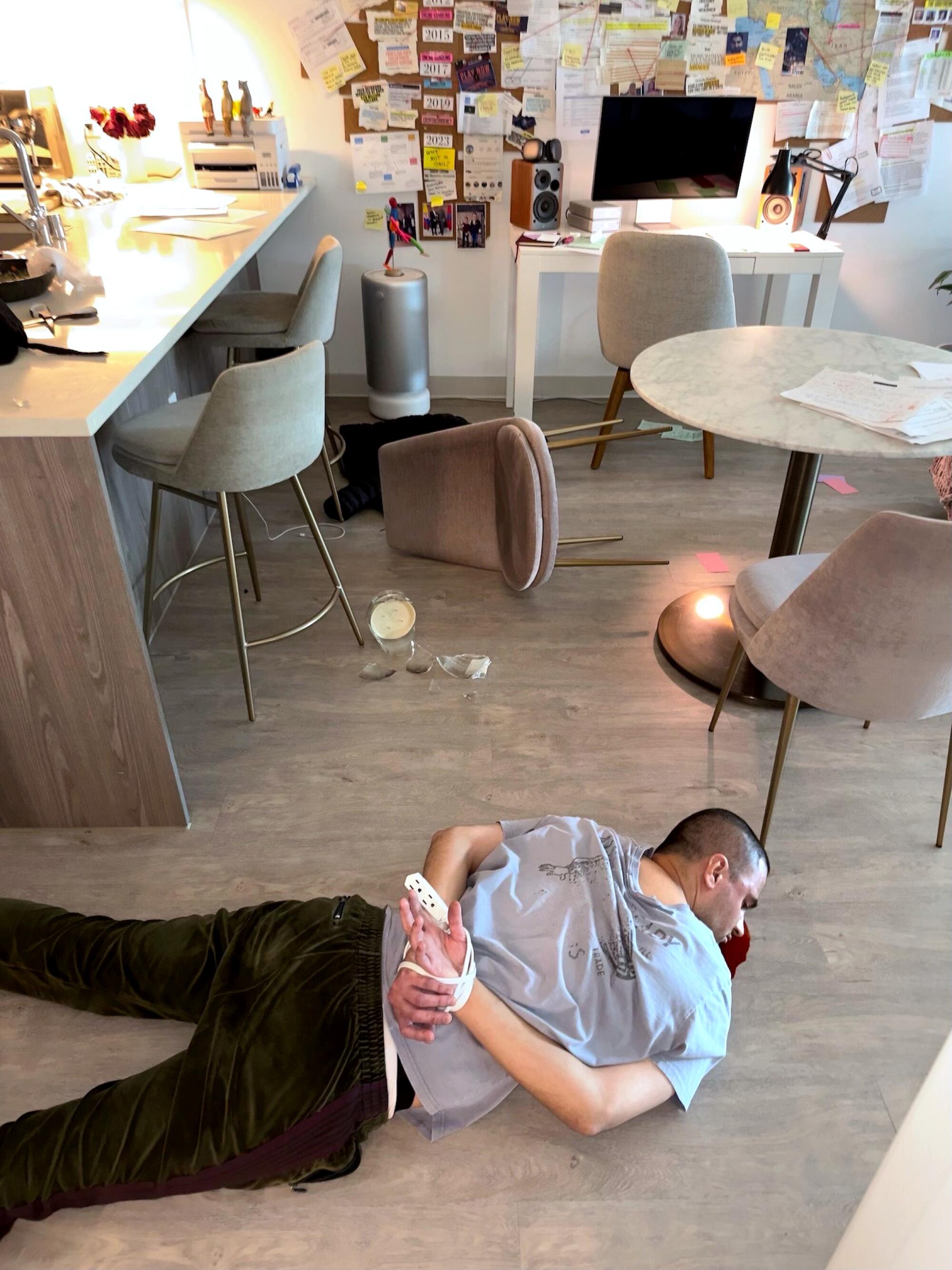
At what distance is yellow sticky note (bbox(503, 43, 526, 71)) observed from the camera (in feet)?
10.9

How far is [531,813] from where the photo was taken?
1.90 metres

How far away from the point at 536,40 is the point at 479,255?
78 centimetres

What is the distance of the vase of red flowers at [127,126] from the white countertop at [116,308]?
222 mm

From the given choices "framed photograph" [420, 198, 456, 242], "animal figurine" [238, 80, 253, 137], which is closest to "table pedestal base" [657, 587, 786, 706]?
"framed photograph" [420, 198, 456, 242]

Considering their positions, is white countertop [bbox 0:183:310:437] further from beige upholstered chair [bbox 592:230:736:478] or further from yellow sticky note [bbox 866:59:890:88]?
yellow sticky note [bbox 866:59:890:88]

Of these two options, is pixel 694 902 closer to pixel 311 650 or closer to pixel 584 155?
pixel 311 650

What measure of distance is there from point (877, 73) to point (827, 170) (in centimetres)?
47

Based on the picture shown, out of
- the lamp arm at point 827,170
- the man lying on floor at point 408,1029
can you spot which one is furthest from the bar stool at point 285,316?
the lamp arm at point 827,170

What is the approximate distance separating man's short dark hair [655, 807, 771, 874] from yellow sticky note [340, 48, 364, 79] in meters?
3.19

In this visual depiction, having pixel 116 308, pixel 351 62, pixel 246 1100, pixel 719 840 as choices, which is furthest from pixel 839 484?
pixel 246 1100

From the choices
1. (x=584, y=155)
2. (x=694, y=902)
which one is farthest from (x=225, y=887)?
(x=584, y=155)

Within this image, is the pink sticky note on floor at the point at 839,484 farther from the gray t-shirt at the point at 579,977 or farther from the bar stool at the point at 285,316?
the gray t-shirt at the point at 579,977

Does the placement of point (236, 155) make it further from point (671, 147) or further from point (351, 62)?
point (671, 147)

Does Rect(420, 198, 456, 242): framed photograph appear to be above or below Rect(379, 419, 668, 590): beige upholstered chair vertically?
above
